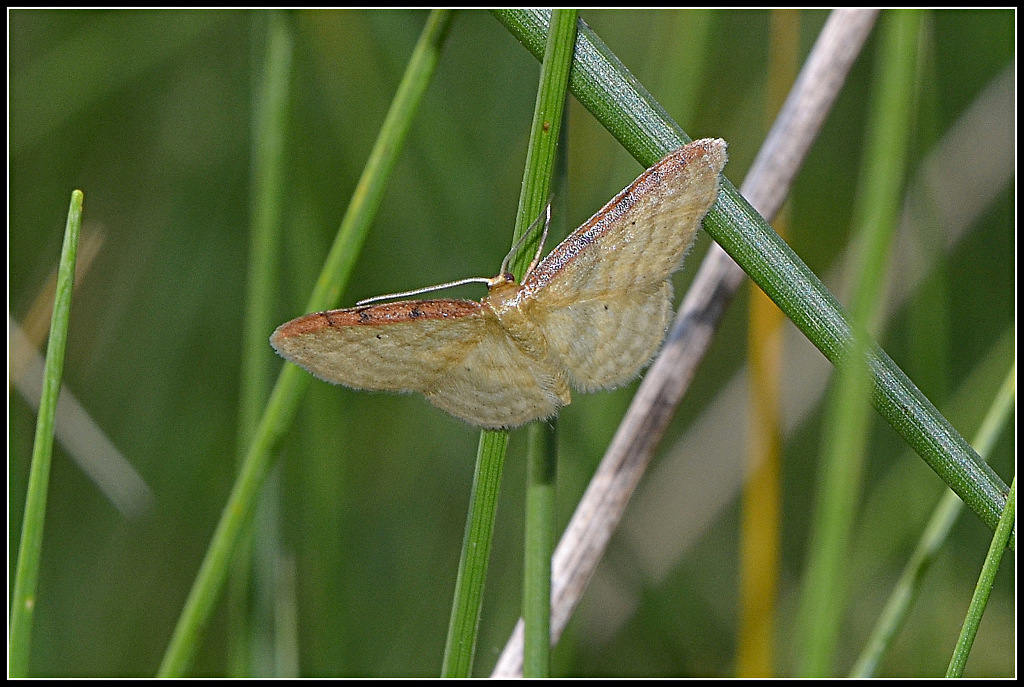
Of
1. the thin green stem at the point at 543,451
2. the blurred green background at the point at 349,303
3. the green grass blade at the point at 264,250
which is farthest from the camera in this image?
the blurred green background at the point at 349,303

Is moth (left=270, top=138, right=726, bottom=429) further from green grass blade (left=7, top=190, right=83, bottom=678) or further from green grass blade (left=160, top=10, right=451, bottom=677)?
green grass blade (left=7, top=190, right=83, bottom=678)

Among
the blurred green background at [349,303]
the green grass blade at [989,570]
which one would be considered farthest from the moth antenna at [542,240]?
the blurred green background at [349,303]

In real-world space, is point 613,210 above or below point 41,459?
below

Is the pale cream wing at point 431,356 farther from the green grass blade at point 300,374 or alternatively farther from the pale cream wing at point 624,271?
the green grass blade at point 300,374

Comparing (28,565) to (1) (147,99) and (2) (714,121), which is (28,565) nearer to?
(1) (147,99)

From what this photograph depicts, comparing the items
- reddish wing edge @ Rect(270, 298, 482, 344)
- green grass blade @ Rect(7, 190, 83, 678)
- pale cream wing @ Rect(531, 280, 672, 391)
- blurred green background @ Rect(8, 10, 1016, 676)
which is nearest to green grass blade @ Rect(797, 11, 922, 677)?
pale cream wing @ Rect(531, 280, 672, 391)

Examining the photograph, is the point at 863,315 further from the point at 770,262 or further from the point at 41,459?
the point at 41,459

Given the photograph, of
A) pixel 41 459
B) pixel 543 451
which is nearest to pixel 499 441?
pixel 543 451
